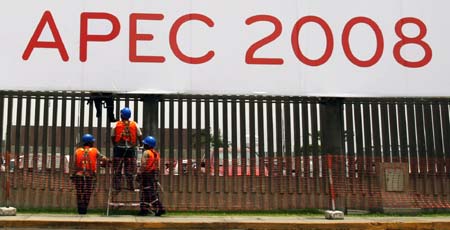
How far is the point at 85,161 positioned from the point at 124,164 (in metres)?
0.70

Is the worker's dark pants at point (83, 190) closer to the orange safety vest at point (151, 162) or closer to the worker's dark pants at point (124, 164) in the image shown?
the worker's dark pants at point (124, 164)

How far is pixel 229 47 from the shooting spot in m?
11.4

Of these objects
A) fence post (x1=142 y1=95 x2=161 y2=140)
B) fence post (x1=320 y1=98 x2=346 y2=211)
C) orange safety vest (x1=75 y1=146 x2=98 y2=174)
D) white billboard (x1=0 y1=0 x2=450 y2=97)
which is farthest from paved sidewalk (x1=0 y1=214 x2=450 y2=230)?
white billboard (x1=0 y1=0 x2=450 y2=97)

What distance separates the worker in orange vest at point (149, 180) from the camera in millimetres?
10234

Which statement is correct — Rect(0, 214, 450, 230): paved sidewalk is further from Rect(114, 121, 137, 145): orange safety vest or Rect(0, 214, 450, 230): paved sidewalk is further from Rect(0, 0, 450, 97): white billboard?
Rect(0, 0, 450, 97): white billboard

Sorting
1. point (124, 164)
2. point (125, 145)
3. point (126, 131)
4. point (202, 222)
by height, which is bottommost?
point (202, 222)

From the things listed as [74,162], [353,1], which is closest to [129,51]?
[74,162]

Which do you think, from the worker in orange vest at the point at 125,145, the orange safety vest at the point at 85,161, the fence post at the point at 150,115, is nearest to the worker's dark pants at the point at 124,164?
Answer: the worker in orange vest at the point at 125,145

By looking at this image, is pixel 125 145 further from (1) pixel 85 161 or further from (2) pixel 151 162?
(1) pixel 85 161

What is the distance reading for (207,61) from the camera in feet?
37.0

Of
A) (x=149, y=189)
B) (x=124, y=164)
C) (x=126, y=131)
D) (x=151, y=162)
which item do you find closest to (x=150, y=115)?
(x=126, y=131)

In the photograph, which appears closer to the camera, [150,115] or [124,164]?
[124,164]

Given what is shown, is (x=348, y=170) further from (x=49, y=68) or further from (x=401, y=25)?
(x=49, y=68)

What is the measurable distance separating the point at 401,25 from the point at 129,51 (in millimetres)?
5616
